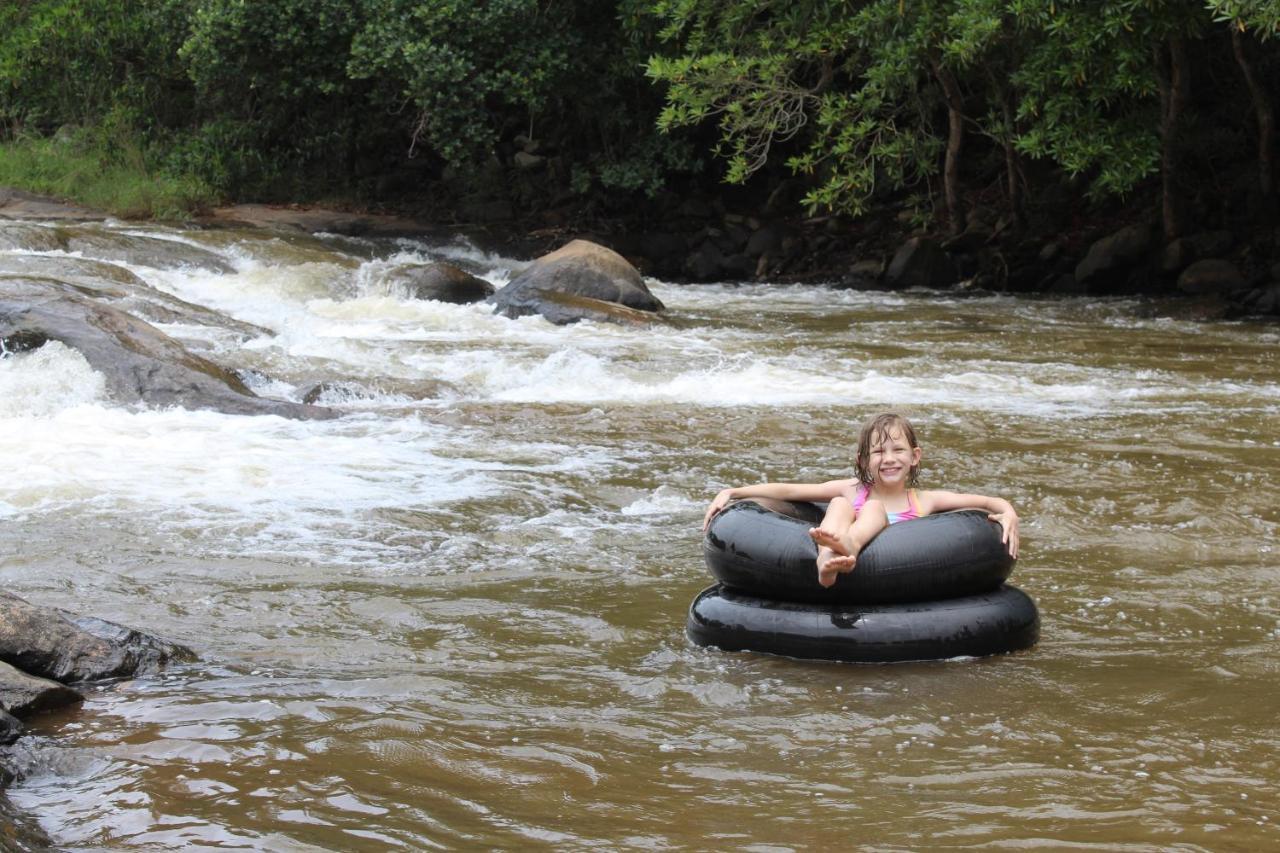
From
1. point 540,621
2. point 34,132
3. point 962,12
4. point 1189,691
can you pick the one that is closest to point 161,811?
point 540,621

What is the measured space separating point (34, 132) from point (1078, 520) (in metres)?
21.6

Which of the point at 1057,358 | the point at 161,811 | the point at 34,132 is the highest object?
the point at 34,132

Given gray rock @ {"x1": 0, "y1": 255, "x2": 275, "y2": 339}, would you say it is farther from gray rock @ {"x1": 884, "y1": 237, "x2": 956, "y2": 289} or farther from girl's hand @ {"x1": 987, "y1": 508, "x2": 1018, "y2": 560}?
gray rock @ {"x1": 884, "y1": 237, "x2": 956, "y2": 289}

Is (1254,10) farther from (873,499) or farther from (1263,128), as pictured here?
(873,499)

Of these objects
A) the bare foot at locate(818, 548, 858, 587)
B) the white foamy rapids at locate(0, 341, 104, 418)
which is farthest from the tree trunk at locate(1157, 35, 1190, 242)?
the bare foot at locate(818, 548, 858, 587)

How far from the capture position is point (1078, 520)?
715cm

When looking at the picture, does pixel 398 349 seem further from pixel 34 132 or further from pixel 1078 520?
pixel 34 132

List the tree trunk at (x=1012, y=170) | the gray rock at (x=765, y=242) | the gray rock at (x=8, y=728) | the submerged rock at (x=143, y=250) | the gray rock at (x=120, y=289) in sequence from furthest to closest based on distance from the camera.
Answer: the gray rock at (x=765, y=242), the tree trunk at (x=1012, y=170), the submerged rock at (x=143, y=250), the gray rock at (x=120, y=289), the gray rock at (x=8, y=728)

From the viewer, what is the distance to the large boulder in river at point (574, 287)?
1509 centimetres

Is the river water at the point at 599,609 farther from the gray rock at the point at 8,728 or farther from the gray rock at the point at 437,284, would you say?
the gray rock at the point at 437,284

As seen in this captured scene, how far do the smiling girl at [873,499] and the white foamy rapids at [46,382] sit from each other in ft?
19.3

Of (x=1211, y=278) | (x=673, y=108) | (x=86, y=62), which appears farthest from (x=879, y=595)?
(x=86, y=62)

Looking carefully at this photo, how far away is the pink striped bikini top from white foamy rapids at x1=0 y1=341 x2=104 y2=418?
6.12 m

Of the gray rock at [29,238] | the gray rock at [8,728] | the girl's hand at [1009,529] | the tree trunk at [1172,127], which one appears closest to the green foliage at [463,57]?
the gray rock at [29,238]
